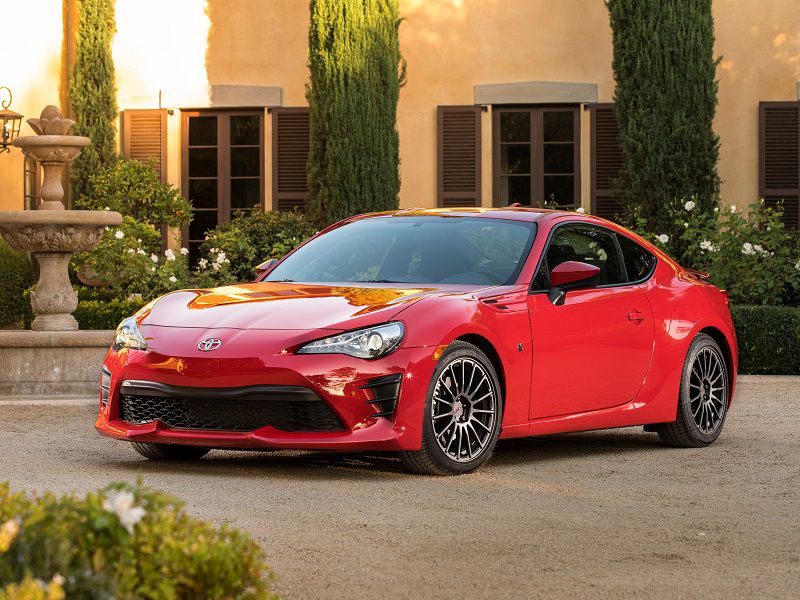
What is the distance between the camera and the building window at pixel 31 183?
69.5 feet

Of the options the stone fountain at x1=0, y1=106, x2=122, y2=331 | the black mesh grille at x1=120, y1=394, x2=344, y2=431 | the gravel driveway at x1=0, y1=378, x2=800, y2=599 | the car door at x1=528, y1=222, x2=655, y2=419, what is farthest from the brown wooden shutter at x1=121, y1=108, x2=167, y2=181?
the black mesh grille at x1=120, y1=394, x2=344, y2=431

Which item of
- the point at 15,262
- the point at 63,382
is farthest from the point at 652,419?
the point at 15,262

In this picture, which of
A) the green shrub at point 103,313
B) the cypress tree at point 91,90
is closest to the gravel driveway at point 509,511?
the green shrub at point 103,313

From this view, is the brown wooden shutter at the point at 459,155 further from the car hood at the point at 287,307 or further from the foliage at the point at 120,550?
the foliage at the point at 120,550

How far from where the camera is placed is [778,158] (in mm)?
21359

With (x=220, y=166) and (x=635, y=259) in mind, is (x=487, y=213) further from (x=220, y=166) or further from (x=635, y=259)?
(x=220, y=166)

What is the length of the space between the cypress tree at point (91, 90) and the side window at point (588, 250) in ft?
42.5

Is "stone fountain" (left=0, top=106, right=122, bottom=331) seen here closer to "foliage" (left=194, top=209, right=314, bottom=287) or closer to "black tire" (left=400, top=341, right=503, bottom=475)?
"foliage" (left=194, top=209, right=314, bottom=287)

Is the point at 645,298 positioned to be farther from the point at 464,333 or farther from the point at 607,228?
the point at 464,333

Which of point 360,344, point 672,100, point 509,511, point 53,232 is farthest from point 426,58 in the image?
point 509,511

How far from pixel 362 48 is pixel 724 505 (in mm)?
13972

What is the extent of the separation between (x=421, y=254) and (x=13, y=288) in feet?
37.4

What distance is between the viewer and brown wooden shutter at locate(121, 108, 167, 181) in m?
21.9

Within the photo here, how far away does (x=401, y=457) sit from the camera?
7.82 m
